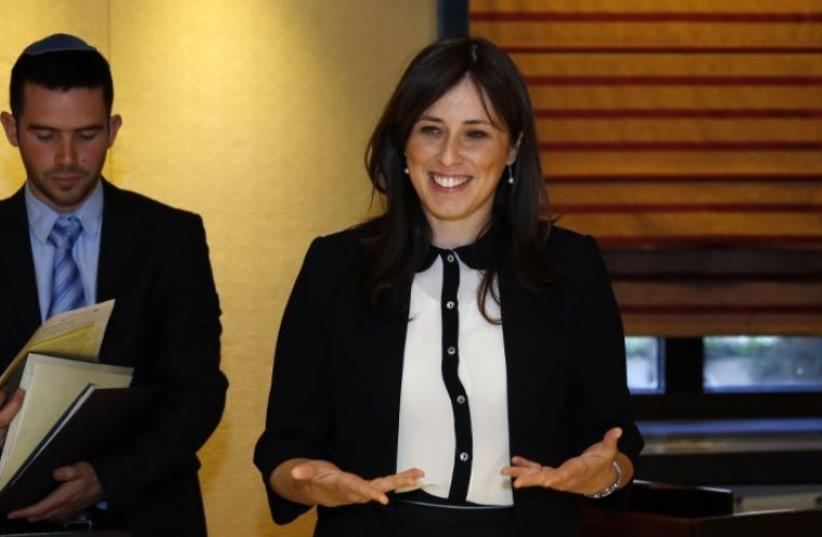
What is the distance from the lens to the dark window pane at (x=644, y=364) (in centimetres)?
438

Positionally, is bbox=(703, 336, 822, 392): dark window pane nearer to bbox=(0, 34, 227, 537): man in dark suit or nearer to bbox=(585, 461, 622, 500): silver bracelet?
bbox=(0, 34, 227, 537): man in dark suit

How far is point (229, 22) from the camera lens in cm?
361

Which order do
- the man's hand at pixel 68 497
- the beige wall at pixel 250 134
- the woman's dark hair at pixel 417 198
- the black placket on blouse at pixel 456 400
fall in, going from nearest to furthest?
1. the black placket on blouse at pixel 456 400
2. the woman's dark hair at pixel 417 198
3. the man's hand at pixel 68 497
4. the beige wall at pixel 250 134

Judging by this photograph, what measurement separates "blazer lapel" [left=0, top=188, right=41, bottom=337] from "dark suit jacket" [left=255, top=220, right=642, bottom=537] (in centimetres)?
57

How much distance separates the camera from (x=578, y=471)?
1.99 meters

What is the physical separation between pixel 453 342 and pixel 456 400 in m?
0.09

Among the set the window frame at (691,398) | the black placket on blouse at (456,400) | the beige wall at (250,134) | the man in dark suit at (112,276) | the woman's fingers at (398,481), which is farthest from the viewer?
the window frame at (691,398)

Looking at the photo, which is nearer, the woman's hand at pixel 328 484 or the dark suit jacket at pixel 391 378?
the woman's hand at pixel 328 484

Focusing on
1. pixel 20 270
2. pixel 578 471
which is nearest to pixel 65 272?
pixel 20 270

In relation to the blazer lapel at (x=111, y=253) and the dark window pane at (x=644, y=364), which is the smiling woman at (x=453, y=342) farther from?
the dark window pane at (x=644, y=364)

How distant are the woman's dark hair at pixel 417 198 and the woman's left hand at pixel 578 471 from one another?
274 millimetres

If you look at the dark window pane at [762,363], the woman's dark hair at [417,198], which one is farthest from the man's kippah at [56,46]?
the dark window pane at [762,363]

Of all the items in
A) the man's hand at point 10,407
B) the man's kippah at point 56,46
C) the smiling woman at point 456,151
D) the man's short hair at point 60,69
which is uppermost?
the man's kippah at point 56,46

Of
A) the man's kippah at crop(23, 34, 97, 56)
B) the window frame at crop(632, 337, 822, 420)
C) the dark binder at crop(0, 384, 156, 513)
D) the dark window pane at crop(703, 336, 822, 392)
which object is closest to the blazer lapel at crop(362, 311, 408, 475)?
the dark binder at crop(0, 384, 156, 513)
